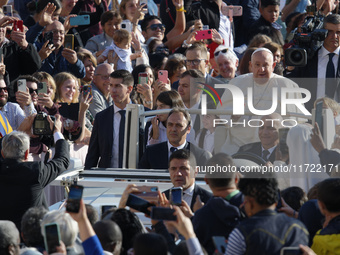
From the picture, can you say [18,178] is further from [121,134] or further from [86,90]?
[86,90]

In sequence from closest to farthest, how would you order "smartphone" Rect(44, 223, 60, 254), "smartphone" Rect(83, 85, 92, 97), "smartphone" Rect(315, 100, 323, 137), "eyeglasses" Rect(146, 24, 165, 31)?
1. "smartphone" Rect(44, 223, 60, 254)
2. "smartphone" Rect(315, 100, 323, 137)
3. "smartphone" Rect(83, 85, 92, 97)
4. "eyeglasses" Rect(146, 24, 165, 31)

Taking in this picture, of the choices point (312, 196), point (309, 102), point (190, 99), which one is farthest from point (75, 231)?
point (309, 102)

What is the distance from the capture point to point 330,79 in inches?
376

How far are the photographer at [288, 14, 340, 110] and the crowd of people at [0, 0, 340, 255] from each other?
1 cm

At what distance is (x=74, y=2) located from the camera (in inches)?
475

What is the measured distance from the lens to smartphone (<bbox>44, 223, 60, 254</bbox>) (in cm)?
432

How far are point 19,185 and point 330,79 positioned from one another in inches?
179

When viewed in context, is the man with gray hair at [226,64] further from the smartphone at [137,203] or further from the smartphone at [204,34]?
the smartphone at [137,203]

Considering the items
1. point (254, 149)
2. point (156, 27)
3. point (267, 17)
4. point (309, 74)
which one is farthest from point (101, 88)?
point (267, 17)

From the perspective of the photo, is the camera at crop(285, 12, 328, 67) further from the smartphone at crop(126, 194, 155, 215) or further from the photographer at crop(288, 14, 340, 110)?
the smartphone at crop(126, 194, 155, 215)

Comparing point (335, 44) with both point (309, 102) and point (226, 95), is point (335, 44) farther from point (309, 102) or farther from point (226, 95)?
point (226, 95)

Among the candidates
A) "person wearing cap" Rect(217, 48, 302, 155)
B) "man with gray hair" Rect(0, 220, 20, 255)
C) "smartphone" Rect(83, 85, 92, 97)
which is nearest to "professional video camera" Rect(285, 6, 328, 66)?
"person wearing cap" Rect(217, 48, 302, 155)

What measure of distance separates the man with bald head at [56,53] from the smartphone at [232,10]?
303 centimetres

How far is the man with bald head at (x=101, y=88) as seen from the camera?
32.8 feet
